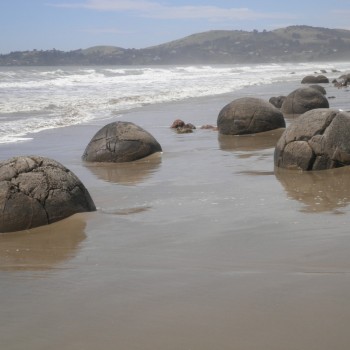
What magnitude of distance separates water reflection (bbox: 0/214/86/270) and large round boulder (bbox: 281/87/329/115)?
11073 mm

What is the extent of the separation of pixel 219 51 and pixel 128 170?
141m

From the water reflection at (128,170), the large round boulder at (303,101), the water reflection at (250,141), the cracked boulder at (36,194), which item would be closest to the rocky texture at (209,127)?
the water reflection at (250,141)

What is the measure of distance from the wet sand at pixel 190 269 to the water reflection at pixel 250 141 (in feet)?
9.94

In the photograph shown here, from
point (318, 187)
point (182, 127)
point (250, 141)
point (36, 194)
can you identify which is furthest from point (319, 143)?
point (182, 127)

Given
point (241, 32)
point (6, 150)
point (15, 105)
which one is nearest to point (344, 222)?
point (6, 150)

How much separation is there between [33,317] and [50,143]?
8.83m

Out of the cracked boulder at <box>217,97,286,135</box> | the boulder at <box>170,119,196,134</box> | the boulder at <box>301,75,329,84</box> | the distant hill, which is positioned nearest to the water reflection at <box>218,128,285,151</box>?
the cracked boulder at <box>217,97,286,135</box>

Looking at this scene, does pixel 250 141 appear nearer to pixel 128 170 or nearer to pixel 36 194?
pixel 128 170

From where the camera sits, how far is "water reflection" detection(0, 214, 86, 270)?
4.62m

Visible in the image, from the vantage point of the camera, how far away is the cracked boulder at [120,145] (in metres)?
9.67

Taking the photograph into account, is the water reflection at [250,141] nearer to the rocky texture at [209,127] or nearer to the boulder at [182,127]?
the boulder at [182,127]

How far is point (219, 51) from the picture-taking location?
147m

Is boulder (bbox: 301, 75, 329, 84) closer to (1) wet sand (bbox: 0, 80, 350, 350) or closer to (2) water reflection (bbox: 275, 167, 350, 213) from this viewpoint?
(2) water reflection (bbox: 275, 167, 350, 213)

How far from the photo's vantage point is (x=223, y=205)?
20.0 feet
